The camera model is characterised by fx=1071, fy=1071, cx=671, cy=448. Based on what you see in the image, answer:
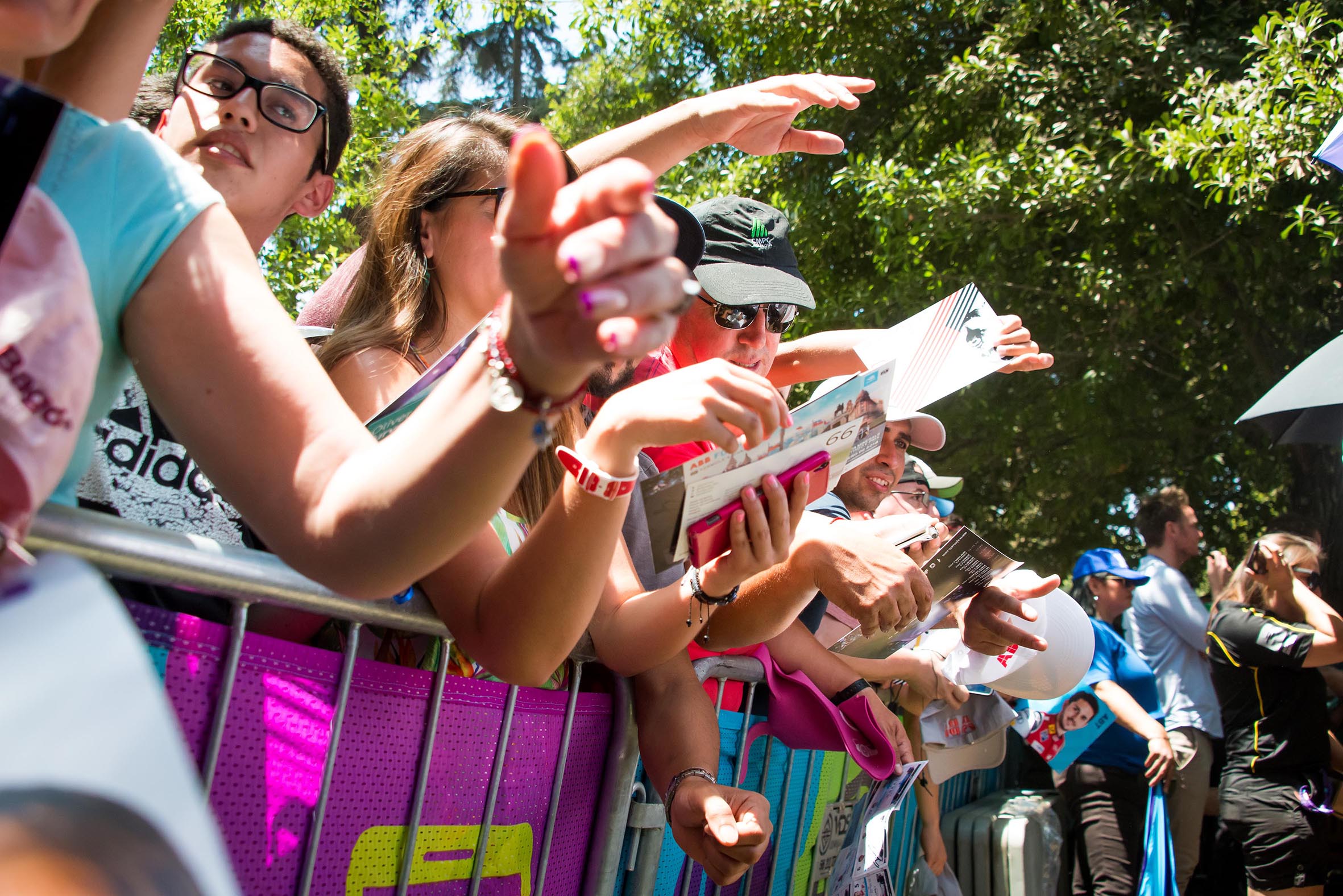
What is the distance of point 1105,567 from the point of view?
646cm

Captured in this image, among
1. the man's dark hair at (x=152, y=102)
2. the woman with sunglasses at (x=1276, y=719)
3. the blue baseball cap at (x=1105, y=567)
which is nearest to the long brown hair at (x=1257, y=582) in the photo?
the woman with sunglasses at (x=1276, y=719)

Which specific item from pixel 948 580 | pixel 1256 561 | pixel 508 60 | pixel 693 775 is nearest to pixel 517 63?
pixel 508 60

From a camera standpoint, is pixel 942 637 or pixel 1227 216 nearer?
pixel 942 637

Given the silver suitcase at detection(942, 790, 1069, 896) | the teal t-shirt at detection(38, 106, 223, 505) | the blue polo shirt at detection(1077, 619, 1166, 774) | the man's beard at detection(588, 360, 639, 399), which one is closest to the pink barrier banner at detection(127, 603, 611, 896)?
the teal t-shirt at detection(38, 106, 223, 505)

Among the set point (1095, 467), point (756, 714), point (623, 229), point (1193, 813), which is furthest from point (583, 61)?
point (623, 229)

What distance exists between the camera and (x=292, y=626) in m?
1.53

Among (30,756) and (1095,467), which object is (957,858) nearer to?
(30,756)

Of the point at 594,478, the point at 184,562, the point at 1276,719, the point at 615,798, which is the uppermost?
the point at 594,478

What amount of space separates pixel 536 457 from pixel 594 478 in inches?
26.1

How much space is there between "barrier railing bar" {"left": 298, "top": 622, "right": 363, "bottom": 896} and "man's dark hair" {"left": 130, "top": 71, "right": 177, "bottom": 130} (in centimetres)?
169

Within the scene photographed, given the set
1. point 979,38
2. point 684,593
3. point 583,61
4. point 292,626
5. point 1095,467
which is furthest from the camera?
point 583,61

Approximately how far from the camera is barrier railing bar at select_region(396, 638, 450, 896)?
1.58 m

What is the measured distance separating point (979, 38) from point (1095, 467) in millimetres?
3663

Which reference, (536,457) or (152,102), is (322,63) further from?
(536,457)
